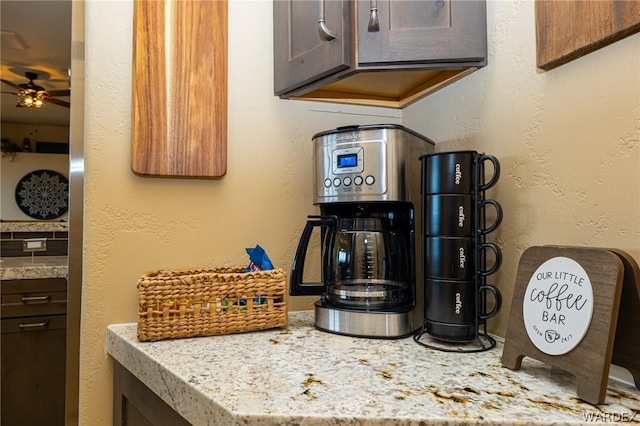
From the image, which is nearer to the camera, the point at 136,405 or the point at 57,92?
the point at 136,405

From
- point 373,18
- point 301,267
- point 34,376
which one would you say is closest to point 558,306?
point 301,267

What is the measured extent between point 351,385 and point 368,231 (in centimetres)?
44

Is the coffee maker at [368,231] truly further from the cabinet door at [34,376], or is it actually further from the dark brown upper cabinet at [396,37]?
the cabinet door at [34,376]

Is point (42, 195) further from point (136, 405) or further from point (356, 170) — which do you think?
point (356, 170)

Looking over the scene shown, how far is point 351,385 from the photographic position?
2.23ft

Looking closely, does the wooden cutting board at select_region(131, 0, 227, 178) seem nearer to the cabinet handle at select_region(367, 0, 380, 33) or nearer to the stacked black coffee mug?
the cabinet handle at select_region(367, 0, 380, 33)

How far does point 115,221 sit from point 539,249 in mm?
995

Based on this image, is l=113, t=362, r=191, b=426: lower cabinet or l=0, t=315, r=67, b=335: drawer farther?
l=0, t=315, r=67, b=335: drawer

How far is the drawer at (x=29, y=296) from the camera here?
183cm

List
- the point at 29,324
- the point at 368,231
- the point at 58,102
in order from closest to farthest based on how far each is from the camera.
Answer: the point at 368,231 < the point at 58,102 < the point at 29,324

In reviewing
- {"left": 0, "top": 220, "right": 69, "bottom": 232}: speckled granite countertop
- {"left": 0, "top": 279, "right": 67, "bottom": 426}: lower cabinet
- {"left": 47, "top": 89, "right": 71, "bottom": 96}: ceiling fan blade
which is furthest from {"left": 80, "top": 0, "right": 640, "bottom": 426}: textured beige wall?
{"left": 0, "top": 220, "right": 69, "bottom": 232}: speckled granite countertop

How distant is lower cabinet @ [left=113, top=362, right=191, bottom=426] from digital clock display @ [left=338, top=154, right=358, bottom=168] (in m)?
0.62

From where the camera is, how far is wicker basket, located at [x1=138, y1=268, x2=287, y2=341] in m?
0.94

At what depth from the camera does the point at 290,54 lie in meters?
1.20
